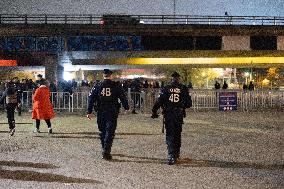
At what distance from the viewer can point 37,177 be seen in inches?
328

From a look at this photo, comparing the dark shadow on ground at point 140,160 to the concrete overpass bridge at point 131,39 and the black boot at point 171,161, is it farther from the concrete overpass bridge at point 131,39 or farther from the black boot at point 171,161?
the concrete overpass bridge at point 131,39

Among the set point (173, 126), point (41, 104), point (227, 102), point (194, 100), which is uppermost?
point (41, 104)

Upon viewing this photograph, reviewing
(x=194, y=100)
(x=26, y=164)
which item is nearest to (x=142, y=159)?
(x=26, y=164)

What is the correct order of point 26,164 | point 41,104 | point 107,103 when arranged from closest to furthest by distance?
point 26,164, point 107,103, point 41,104

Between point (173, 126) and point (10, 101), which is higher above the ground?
point (10, 101)

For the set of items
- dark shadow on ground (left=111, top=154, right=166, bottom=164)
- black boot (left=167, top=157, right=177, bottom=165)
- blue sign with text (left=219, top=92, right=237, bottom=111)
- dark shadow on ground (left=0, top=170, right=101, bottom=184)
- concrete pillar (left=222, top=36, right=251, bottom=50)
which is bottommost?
dark shadow on ground (left=111, top=154, right=166, bottom=164)

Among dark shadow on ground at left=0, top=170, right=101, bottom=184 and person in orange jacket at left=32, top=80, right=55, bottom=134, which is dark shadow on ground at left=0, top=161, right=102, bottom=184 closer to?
dark shadow on ground at left=0, top=170, right=101, bottom=184

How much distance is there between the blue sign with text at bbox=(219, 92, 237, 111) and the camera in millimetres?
25422

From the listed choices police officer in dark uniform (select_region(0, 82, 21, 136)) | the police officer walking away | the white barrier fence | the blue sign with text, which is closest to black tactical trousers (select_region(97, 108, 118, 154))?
the police officer walking away

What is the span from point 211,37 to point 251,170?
3226cm

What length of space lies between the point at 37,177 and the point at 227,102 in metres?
18.3

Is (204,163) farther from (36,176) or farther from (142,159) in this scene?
(36,176)

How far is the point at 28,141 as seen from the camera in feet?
43.5

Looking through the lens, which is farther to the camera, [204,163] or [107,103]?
[107,103]
